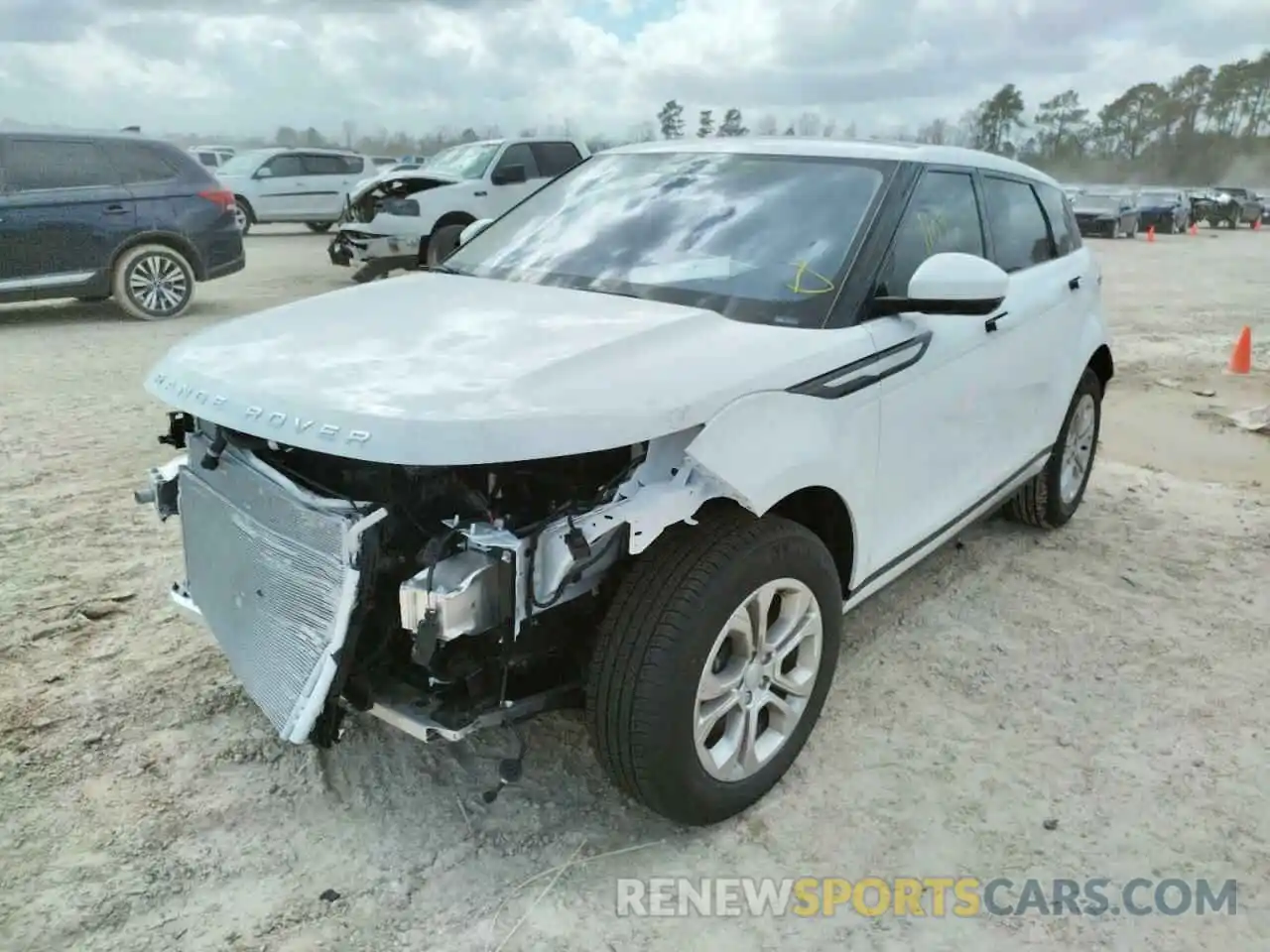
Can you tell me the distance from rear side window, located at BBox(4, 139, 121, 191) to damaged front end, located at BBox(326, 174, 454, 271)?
2.83 meters

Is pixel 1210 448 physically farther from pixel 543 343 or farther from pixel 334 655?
pixel 334 655

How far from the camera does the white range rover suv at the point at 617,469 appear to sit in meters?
2.27

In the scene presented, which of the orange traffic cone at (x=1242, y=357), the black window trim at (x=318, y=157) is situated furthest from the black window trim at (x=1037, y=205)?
the black window trim at (x=318, y=157)

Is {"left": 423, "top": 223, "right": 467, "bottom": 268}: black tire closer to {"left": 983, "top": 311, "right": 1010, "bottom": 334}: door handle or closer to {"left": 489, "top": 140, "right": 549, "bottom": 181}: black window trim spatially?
{"left": 489, "top": 140, "right": 549, "bottom": 181}: black window trim

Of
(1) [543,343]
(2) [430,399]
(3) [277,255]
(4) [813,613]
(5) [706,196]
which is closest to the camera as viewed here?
(2) [430,399]

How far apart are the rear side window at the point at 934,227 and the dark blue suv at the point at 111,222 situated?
8.70 metres

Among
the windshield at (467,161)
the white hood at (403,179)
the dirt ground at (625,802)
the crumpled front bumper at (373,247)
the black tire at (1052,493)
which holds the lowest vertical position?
the dirt ground at (625,802)

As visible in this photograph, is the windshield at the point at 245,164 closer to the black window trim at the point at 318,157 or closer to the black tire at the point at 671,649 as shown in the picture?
the black window trim at the point at 318,157

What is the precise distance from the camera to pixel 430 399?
2234 millimetres

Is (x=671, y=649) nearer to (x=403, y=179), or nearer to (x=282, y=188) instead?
(x=403, y=179)

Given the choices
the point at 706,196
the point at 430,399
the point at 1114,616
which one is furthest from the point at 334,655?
the point at 1114,616

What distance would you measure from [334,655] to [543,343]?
0.94 m

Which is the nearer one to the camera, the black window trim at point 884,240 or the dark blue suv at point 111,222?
the black window trim at point 884,240

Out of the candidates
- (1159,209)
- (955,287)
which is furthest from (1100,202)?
(955,287)
